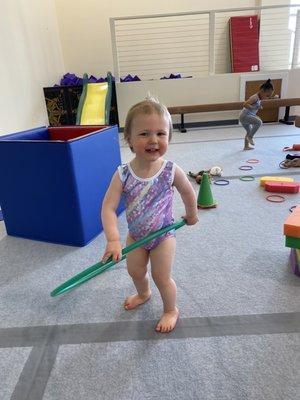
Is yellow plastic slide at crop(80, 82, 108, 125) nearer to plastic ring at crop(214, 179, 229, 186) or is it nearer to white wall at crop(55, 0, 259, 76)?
white wall at crop(55, 0, 259, 76)

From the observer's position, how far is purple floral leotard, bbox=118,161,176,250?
951 mm

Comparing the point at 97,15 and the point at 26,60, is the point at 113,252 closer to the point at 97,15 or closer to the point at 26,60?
the point at 26,60

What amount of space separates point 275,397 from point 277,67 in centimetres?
547

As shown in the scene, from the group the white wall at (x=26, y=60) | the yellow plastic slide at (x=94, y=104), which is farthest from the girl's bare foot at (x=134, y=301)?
the yellow plastic slide at (x=94, y=104)

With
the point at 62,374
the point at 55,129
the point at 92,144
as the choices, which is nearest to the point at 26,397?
the point at 62,374

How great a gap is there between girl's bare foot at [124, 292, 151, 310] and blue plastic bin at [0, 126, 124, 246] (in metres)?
0.50

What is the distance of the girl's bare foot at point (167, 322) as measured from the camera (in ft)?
3.23

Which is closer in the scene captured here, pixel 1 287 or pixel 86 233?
pixel 1 287

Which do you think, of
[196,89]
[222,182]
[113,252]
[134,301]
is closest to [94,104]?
[196,89]

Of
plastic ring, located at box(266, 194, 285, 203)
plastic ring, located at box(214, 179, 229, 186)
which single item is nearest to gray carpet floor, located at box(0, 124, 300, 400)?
plastic ring, located at box(266, 194, 285, 203)

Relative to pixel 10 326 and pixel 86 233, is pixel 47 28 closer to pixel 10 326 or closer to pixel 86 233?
pixel 86 233

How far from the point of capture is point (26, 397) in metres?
0.81

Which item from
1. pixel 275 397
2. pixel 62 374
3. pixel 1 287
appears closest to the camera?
pixel 275 397

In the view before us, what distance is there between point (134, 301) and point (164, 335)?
0.18 metres
